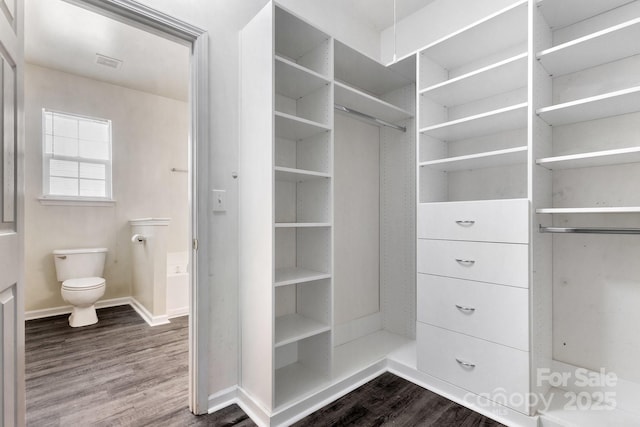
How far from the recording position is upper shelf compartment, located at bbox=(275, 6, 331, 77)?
1.69m

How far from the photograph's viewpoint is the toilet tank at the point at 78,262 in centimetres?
322

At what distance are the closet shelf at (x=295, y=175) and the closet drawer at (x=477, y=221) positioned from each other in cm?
70

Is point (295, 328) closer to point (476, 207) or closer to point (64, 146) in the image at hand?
point (476, 207)

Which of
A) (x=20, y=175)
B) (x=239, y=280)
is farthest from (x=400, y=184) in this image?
(x=20, y=175)

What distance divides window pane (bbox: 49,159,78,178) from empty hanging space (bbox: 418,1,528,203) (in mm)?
3753

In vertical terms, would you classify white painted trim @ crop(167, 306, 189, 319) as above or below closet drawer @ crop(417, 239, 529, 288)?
below

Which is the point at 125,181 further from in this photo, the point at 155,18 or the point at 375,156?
the point at 375,156

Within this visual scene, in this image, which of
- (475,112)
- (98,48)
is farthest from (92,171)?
(475,112)

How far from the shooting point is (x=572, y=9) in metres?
1.62

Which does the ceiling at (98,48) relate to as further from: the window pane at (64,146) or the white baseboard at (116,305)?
the white baseboard at (116,305)

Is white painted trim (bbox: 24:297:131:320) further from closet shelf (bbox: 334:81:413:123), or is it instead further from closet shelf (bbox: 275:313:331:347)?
closet shelf (bbox: 334:81:413:123)

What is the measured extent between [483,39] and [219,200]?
73.4 inches

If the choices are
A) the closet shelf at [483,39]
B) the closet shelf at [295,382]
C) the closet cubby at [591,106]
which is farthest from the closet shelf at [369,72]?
the closet shelf at [295,382]

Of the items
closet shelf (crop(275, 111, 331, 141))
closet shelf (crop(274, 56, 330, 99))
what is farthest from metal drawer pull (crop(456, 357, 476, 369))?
closet shelf (crop(274, 56, 330, 99))
